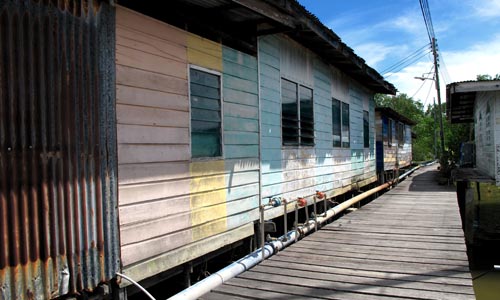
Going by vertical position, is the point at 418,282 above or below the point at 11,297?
below

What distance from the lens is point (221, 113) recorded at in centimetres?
517

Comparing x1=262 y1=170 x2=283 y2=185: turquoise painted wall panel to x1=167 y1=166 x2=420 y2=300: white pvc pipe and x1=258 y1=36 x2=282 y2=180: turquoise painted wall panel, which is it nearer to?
x1=258 y1=36 x2=282 y2=180: turquoise painted wall panel

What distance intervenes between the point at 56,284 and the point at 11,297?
33cm

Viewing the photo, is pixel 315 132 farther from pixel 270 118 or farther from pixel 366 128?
pixel 366 128

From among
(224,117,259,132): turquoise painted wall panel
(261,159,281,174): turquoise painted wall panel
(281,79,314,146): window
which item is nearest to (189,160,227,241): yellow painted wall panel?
(224,117,259,132): turquoise painted wall panel

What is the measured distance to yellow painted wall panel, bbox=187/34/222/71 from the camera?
468cm

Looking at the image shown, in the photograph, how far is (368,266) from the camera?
454 cm

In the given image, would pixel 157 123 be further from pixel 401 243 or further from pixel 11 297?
pixel 401 243

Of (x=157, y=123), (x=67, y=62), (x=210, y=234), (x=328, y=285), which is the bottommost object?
(x=328, y=285)

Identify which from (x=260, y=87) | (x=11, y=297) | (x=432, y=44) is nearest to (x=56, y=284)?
(x=11, y=297)

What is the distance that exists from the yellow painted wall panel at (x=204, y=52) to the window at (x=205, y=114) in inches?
4.4

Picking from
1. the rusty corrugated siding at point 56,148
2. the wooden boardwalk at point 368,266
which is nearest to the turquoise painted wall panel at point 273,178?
the wooden boardwalk at point 368,266

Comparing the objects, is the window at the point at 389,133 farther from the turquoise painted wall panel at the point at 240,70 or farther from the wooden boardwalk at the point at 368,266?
the turquoise painted wall panel at the point at 240,70

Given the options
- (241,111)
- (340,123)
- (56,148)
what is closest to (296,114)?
(241,111)
